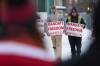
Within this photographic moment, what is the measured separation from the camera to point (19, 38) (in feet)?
1.27

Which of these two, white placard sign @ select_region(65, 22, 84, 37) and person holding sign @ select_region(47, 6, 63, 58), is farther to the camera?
white placard sign @ select_region(65, 22, 84, 37)

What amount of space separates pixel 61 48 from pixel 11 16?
319 cm

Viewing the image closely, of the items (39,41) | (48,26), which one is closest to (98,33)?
(39,41)

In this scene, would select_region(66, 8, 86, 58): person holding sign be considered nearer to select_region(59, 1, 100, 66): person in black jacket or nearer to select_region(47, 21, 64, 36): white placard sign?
select_region(47, 21, 64, 36): white placard sign

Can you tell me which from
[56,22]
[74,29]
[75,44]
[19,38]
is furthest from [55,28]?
[19,38]

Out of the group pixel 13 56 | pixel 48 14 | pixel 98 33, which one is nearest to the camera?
pixel 13 56

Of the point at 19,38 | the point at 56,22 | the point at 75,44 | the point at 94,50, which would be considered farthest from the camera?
the point at 75,44

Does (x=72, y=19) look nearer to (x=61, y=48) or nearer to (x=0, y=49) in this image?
(x=61, y=48)

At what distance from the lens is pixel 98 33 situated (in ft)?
4.75

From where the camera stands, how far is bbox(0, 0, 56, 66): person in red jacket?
376 mm

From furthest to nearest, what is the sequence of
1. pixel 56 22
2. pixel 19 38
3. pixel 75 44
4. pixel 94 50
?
1. pixel 75 44
2. pixel 56 22
3. pixel 94 50
4. pixel 19 38

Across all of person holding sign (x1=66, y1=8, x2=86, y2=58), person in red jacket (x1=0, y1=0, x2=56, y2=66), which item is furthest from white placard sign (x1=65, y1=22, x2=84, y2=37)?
person in red jacket (x1=0, y1=0, x2=56, y2=66)

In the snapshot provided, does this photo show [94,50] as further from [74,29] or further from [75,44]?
[75,44]

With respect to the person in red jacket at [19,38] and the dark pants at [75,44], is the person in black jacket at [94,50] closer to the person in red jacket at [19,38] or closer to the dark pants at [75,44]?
the dark pants at [75,44]
